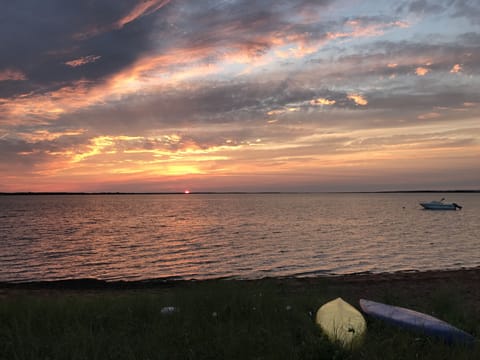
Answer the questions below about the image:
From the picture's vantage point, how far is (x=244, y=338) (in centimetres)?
606

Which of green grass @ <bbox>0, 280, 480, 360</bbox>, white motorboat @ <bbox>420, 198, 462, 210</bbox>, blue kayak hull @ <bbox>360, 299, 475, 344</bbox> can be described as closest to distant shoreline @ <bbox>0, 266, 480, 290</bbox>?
green grass @ <bbox>0, 280, 480, 360</bbox>

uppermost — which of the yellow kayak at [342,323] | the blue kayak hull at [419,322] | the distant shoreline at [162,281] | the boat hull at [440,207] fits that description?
the yellow kayak at [342,323]

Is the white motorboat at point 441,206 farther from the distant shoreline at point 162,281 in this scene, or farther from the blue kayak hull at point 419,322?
the blue kayak hull at point 419,322

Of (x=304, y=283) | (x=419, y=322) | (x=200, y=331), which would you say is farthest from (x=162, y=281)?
(x=419, y=322)

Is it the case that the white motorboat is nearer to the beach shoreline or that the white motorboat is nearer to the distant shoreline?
the distant shoreline

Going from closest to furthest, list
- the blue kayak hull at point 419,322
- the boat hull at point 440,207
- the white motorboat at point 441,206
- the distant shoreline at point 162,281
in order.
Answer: the blue kayak hull at point 419,322 → the distant shoreline at point 162,281 → the white motorboat at point 441,206 → the boat hull at point 440,207

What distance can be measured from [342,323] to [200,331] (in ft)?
7.91

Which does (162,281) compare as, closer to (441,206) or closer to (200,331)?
(200,331)

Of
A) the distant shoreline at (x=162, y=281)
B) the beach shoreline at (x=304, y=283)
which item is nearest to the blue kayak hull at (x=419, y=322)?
the beach shoreline at (x=304, y=283)

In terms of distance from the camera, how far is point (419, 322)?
689 centimetres

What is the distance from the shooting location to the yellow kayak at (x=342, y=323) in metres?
6.09

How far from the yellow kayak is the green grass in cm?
16

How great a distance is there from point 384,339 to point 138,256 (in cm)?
2354

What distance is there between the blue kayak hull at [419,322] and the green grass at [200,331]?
0.65ft
